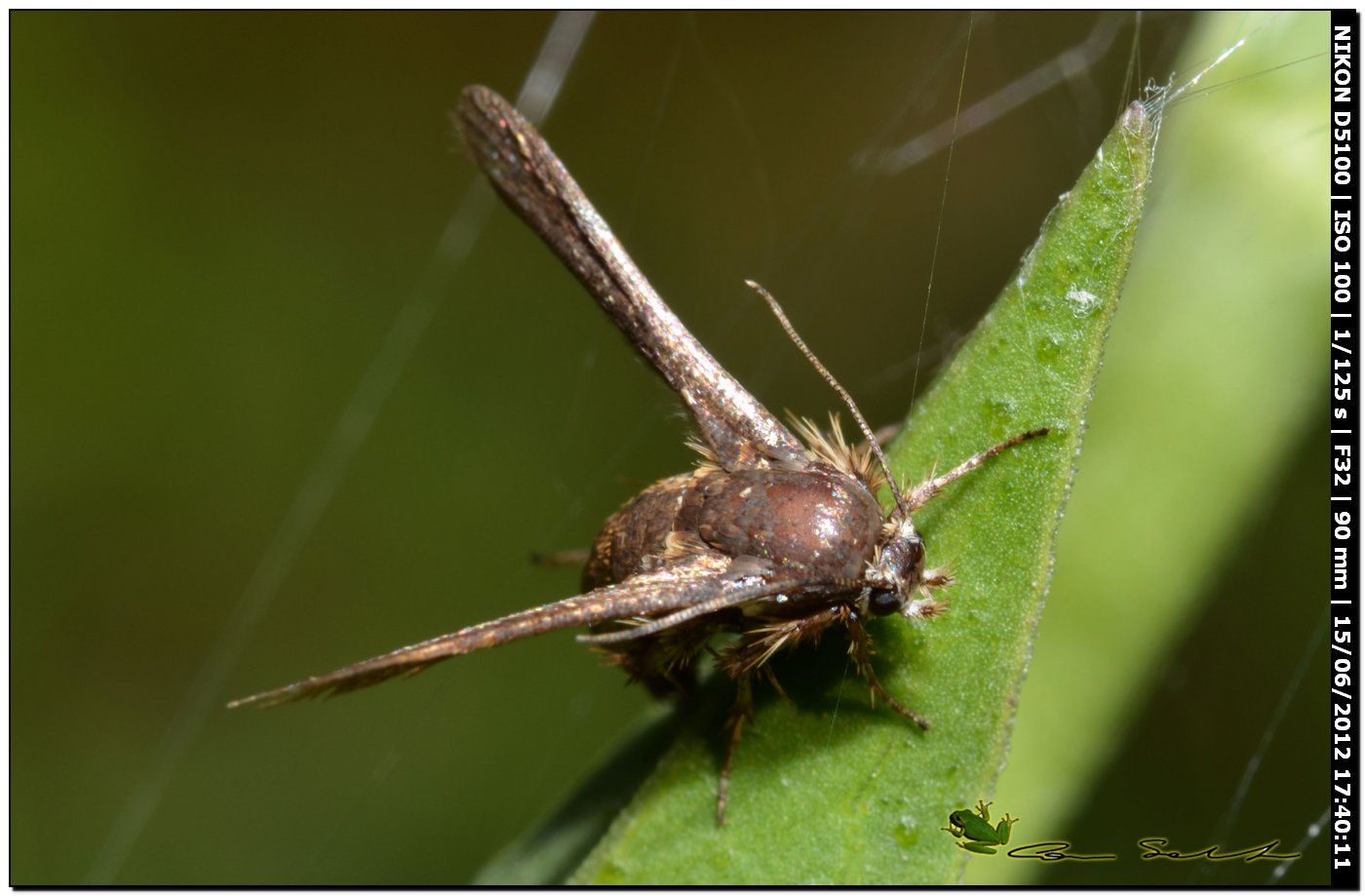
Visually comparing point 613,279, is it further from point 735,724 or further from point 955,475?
point 735,724

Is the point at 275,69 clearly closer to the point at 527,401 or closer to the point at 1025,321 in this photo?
the point at 527,401

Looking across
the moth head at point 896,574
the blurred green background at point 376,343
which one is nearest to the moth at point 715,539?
the moth head at point 896,574

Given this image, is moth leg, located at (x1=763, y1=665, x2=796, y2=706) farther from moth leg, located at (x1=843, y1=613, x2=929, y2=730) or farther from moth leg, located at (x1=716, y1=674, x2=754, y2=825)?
moth leg, located at (x1=843, y1=613, x2=929, y2=730)

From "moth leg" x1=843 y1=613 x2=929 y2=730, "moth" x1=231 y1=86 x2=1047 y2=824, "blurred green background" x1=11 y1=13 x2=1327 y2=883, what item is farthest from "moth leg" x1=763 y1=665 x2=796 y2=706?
"blurred green background" x1=11 y1=13 x2=1327 y2=883

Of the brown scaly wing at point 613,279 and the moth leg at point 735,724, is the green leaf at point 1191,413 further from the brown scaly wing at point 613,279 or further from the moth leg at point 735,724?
the brown scaly wing at point 613,279

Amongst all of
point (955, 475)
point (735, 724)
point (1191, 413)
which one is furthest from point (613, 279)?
point (1191, 413)
